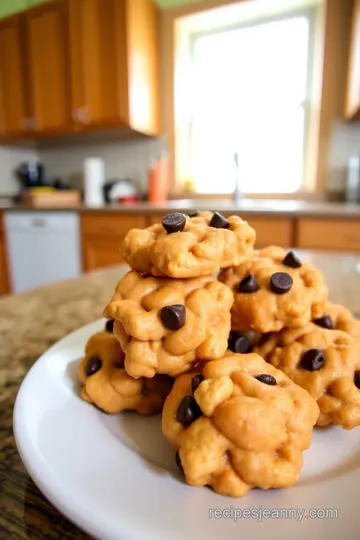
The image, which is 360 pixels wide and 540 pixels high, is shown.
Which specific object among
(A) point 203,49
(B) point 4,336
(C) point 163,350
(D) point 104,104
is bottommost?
(B) point 4,336

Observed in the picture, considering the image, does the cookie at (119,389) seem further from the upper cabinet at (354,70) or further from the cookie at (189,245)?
the upper cabinet at (354,70)

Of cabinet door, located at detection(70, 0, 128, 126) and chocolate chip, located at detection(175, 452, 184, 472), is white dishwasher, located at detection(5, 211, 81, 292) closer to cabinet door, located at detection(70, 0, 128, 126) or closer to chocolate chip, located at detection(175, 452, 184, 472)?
cabinet door, located at detection(70, 0, 128, 126)

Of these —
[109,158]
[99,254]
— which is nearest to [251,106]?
[109,158]

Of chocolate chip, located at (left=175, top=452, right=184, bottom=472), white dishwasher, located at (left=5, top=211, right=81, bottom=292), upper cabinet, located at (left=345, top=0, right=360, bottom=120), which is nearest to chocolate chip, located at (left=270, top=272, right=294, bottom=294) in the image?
chocolate chip, located at (left=175, top=452, right=184, bottom=472)

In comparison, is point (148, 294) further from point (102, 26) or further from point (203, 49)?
point (203, 49)

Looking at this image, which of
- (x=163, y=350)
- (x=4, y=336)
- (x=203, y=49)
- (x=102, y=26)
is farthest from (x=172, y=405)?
(x=203, y=49)

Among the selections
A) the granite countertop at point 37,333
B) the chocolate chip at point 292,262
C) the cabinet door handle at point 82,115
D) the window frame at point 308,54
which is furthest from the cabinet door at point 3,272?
the chocolate chip at point 292,262
